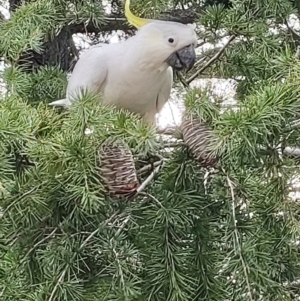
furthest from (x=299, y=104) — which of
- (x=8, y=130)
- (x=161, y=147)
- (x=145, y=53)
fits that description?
(x=145, y=53)

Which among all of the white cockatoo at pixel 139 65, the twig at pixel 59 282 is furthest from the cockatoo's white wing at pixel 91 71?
the twig at pixel 59 282

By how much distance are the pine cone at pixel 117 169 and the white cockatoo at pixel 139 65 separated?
30cm

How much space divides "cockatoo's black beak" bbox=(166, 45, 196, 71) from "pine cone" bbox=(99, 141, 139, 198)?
11.7 inches

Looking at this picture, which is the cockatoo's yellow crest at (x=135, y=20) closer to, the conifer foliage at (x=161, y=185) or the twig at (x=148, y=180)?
the conifer foliage at (x=161, y=185)

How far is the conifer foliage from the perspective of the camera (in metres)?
0.53

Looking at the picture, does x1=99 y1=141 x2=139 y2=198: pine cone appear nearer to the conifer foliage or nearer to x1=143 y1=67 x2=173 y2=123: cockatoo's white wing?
the conifer foliage

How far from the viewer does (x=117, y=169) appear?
538mm

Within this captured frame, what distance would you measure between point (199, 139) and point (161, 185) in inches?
4.7

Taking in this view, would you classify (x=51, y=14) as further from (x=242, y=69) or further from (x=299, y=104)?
(x=299, y=104)

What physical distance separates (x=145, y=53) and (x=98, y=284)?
395 millimetres

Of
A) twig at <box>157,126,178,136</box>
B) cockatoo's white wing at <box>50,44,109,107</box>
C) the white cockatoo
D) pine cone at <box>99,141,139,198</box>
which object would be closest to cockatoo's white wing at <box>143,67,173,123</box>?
the white cockatoo

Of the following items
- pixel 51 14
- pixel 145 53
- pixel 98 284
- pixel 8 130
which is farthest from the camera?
pixel 145 53

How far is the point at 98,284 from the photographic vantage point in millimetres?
627

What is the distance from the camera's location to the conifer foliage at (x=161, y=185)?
1.74 ft
